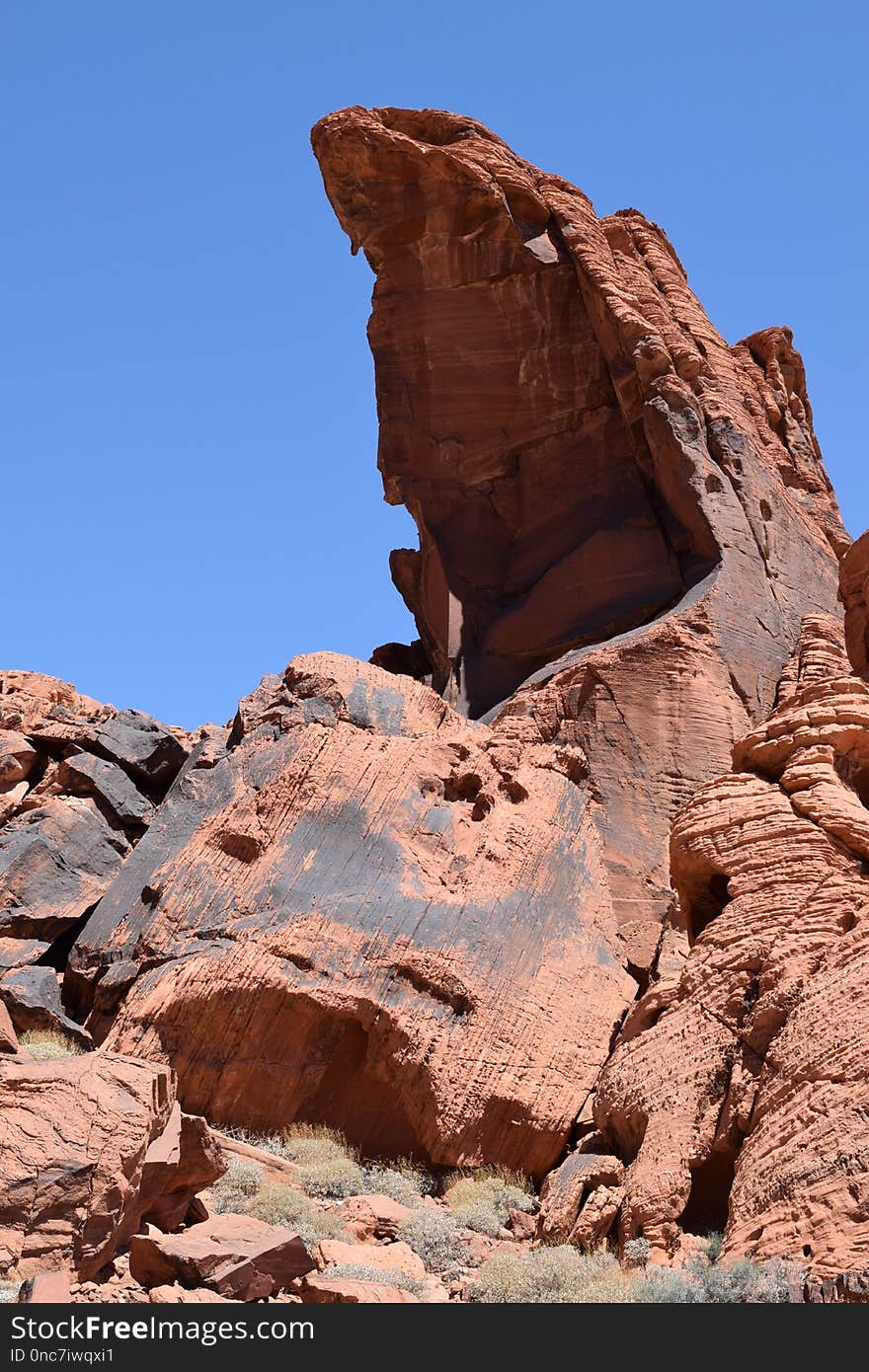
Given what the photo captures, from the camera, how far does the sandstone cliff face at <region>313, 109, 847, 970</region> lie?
24.8m

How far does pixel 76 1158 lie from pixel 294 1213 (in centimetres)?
294

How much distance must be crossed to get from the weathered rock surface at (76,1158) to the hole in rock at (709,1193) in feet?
12.8

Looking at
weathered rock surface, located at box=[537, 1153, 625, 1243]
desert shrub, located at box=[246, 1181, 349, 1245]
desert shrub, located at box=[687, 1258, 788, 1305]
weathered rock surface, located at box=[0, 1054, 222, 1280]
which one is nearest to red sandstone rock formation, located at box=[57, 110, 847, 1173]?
weathered rock surface, located at box=[537, 1153, 625, 1243]

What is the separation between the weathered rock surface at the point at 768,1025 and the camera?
11.3m

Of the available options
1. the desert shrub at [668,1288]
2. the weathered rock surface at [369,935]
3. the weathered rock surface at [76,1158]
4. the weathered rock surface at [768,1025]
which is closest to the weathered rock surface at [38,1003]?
the weathered rock surface at [369,935]

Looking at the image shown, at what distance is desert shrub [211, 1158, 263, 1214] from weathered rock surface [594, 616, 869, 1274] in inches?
125

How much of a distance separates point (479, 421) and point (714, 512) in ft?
15.9

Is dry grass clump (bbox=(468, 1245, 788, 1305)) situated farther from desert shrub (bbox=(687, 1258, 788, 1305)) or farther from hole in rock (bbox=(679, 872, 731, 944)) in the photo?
hole in rock (bbox=(679, 872, 731, 944))

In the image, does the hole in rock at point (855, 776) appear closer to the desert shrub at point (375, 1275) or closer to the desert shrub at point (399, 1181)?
the desert shrub at point (399, 1181)

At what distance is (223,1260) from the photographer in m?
10.2

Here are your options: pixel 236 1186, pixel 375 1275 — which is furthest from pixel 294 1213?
pixel 375 1275

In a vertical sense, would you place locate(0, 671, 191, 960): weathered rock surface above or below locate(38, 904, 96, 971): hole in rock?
above
